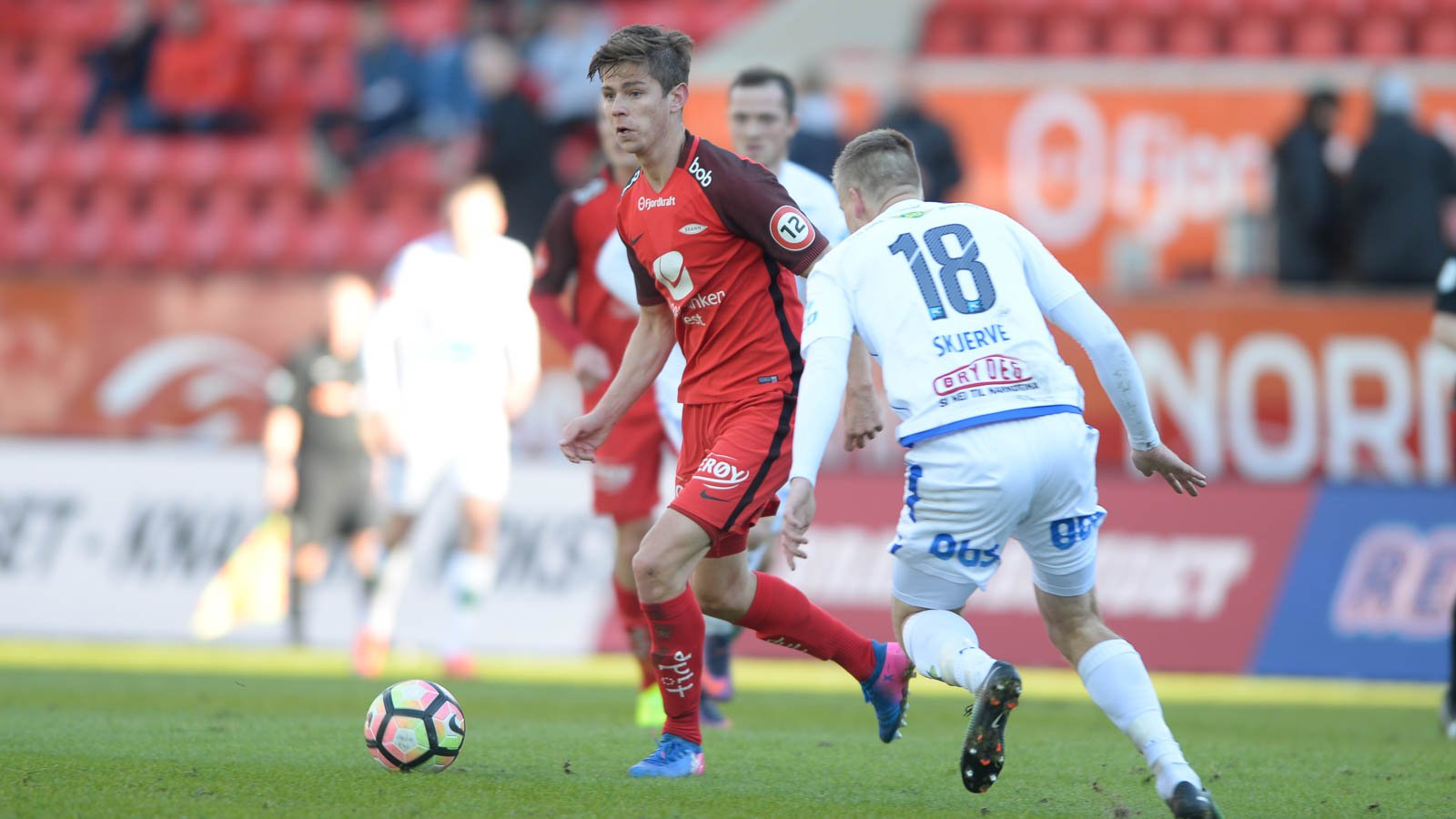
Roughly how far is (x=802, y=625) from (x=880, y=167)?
65.2 inches

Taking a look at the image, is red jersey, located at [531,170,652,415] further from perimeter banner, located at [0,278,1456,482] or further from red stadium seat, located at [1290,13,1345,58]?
red stadium seat, located at [1290,13,1345,58]

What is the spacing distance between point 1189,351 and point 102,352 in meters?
8.35

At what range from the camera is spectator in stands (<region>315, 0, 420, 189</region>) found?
17.0 meters

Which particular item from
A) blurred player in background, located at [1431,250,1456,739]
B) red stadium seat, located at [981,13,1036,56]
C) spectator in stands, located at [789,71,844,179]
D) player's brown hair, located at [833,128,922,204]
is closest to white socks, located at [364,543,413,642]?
spectator in stands, located at [789,71,844,179]

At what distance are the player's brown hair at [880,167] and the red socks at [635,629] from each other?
2.83m

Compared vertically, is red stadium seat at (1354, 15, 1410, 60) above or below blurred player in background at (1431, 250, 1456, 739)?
above

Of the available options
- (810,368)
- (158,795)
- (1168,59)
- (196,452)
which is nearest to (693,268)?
(810,368)

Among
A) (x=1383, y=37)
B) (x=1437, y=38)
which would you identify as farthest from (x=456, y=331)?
(x=1437, y=38)

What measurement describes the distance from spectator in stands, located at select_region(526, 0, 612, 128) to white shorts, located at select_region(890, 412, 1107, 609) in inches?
458

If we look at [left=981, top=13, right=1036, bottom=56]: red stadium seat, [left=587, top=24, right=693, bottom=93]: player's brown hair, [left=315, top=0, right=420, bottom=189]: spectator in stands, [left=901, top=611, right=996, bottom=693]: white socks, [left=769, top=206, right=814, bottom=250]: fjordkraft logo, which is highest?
[left=981, top=13, right=1036, bottom=56]: red stadium seat

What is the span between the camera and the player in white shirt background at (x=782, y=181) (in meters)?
7.57

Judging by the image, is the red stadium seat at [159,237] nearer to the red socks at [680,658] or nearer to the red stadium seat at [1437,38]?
the red stadium seat at [1437,38]

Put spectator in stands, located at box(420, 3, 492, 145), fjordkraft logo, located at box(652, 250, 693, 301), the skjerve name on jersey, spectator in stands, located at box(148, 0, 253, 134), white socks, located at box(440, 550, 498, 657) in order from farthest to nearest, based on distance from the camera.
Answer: spectator in stands, located at box(148, 0, 253, 134) → spectator in stands, located at box(420, 3, 492, 145) → white socks, located at box(440, 550, 498, 657) → fjordkraft logo, located at box(652, 250, 693, 301) → the skjerve name on jersey

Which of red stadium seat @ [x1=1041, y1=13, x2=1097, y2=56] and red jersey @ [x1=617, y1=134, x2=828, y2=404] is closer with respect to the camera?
red jersey @ [x1=617, y1=134, x2=828, y2=404]
